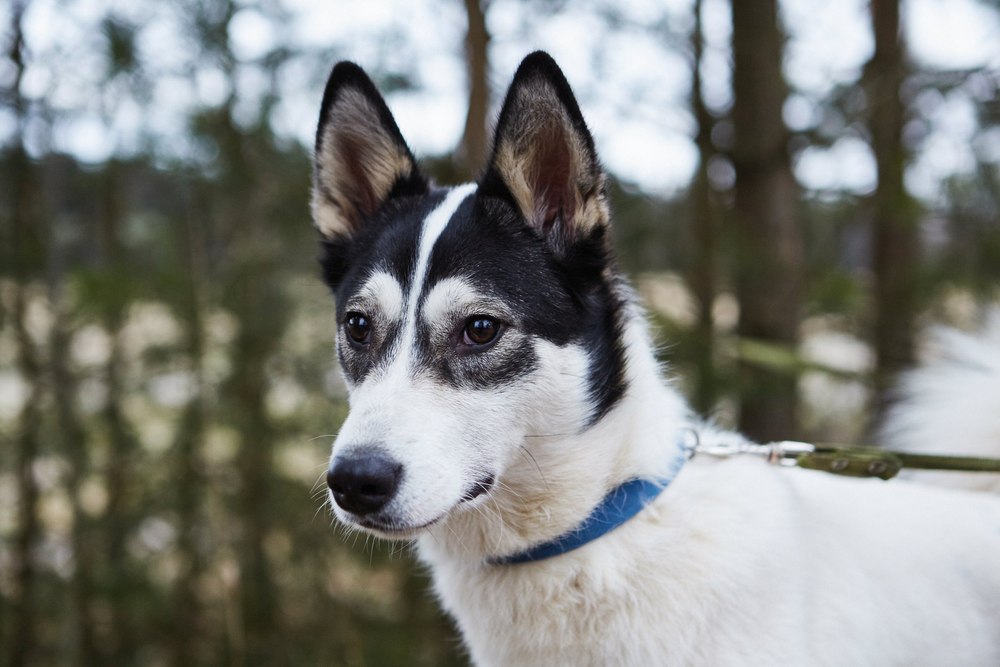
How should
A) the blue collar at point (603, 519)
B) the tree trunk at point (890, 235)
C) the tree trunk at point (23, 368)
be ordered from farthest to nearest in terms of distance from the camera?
1. the tree trunk at point (890, 235)
2. the tree trunk at point (23, 368)
3. the blue collar at point (603, 519)

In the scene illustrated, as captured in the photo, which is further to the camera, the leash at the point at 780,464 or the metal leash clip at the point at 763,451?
the metal leash clip at the point at 763,451

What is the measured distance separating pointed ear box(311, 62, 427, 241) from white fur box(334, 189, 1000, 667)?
0.53m

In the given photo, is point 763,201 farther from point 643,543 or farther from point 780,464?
point 643,543

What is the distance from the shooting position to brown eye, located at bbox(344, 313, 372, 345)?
2.03 metres

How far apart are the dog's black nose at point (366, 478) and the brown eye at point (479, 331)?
0.43 meters

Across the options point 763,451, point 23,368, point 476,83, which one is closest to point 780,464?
point 763,451

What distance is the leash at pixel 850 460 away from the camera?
6.96 ft

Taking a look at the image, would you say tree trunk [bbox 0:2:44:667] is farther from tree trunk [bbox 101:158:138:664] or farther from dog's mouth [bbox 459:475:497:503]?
dog's mouth [bbox 459:475:497:503]

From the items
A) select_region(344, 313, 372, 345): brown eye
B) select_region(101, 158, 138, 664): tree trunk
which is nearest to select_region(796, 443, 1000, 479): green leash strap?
select_region(344, 313, 372, 345): brown eye

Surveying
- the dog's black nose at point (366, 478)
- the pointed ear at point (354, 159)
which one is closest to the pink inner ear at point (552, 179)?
the pointed ear at point (354, 159)

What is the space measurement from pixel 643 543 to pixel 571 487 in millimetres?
226

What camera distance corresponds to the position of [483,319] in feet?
6.31

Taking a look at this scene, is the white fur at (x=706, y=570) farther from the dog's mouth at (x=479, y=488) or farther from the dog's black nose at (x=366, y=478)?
the dog's black nose at (x=366, y=478)

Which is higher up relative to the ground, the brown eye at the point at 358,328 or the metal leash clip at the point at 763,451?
the brown eye at the point at 358,328
